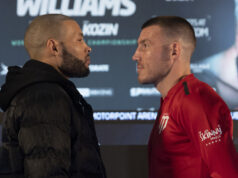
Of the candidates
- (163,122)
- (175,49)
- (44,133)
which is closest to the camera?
(44,133)

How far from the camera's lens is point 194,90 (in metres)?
1.70

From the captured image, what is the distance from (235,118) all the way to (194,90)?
1408 millimetres

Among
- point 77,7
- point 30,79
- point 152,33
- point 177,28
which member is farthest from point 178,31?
point 77,7

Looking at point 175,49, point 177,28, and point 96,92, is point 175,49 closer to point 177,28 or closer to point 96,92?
point 177,28

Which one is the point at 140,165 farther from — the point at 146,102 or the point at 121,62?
the point at 121,62

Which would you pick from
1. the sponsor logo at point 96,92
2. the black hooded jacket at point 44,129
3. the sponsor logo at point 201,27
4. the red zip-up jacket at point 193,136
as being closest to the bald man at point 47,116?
the black hooded jacket at point 44,129

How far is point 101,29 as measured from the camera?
311cm

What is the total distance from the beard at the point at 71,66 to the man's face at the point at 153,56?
28 cm

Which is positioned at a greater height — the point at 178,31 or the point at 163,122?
the point at 178,31

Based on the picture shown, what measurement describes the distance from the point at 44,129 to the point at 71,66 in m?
0.47

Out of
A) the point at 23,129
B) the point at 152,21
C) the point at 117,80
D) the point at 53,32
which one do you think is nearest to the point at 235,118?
the point at 117,80

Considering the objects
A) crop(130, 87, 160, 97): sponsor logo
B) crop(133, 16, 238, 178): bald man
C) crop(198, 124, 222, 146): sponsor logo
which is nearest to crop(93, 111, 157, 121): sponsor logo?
crop(130, 87, 160, 97): sponsor logo

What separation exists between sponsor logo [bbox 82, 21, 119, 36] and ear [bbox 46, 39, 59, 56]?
1.32 meters

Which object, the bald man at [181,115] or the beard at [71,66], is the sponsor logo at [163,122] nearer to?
the bald man at [181,115]
